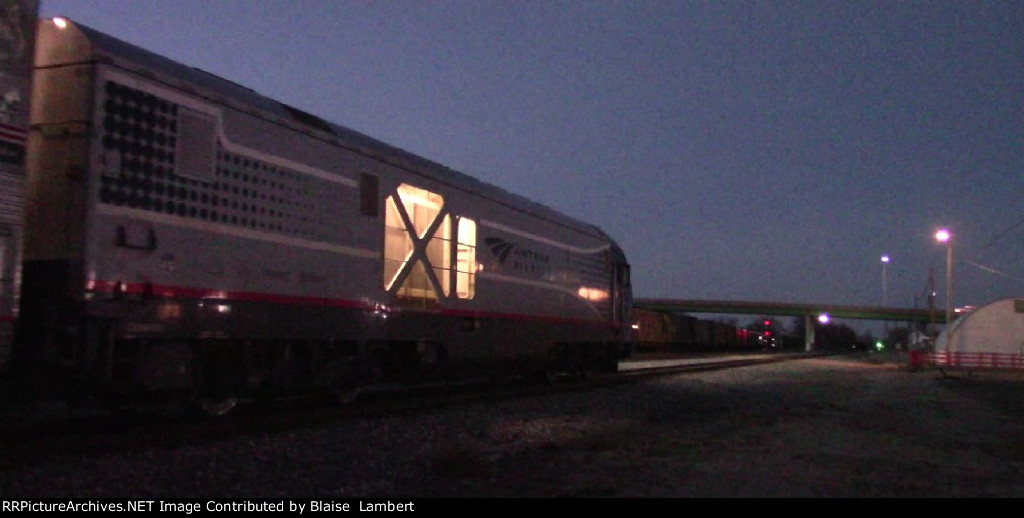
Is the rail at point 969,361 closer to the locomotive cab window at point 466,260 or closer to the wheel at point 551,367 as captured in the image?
the wheel at point 551,367

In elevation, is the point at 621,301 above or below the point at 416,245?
below

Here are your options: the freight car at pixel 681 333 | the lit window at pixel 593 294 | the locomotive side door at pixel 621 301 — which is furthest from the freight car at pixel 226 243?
the freight car at pixel 681 333

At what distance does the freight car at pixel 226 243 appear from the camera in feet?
27.3

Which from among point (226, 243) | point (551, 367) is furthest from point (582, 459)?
point (551, 367)

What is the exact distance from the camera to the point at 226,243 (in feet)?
31.9

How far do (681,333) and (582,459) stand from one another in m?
48.1

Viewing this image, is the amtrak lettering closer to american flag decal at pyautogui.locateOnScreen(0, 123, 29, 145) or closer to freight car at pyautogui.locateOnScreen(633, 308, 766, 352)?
american flag decal at pyautogui.locateOnScreen(0, 123, 29, 145)

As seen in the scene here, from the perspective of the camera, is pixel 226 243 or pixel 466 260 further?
pixel 466 260

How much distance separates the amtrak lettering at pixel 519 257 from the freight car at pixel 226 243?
0.19 metres

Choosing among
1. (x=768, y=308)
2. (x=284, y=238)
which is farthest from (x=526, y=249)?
(x=768, y=308)

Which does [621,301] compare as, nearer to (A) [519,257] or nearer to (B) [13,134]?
(A) [519,257]

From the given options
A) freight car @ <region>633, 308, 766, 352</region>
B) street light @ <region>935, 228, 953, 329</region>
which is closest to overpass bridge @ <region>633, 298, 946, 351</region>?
freight car @ <region>633, 308, 766, 352</region>

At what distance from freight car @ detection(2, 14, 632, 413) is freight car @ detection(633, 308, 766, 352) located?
102 feet

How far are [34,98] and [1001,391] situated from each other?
23.3m
